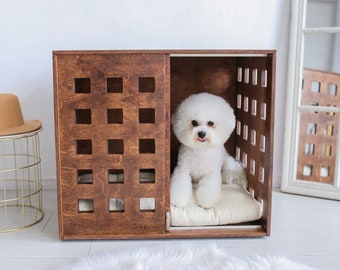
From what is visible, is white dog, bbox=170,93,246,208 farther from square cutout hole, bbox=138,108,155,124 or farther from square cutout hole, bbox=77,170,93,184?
square cutout hole, bbox=77,170,93,184

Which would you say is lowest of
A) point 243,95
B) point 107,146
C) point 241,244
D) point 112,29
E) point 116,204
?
point 241,244

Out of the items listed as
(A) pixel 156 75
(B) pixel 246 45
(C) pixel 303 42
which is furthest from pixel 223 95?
(A) pixel 156 75

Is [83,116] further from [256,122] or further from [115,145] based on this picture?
[256,122]

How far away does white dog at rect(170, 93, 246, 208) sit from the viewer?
1.52 meters

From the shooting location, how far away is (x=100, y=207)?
139 cm

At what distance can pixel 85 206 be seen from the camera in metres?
1.42

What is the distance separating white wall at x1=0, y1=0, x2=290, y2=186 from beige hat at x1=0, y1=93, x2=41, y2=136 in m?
0.41

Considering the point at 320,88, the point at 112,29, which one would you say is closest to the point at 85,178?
the point at 112,29

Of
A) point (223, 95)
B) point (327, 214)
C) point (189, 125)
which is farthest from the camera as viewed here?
point (223, 95)

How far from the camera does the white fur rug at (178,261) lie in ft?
3.84

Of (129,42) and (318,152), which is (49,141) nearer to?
(129,42)

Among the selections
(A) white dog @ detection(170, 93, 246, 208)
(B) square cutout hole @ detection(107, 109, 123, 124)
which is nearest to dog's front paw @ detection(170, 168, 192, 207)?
(A) white dog @ detection(170, 93, 246, 208)

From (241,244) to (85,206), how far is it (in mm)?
538

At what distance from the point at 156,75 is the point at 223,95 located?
1.87 feet
